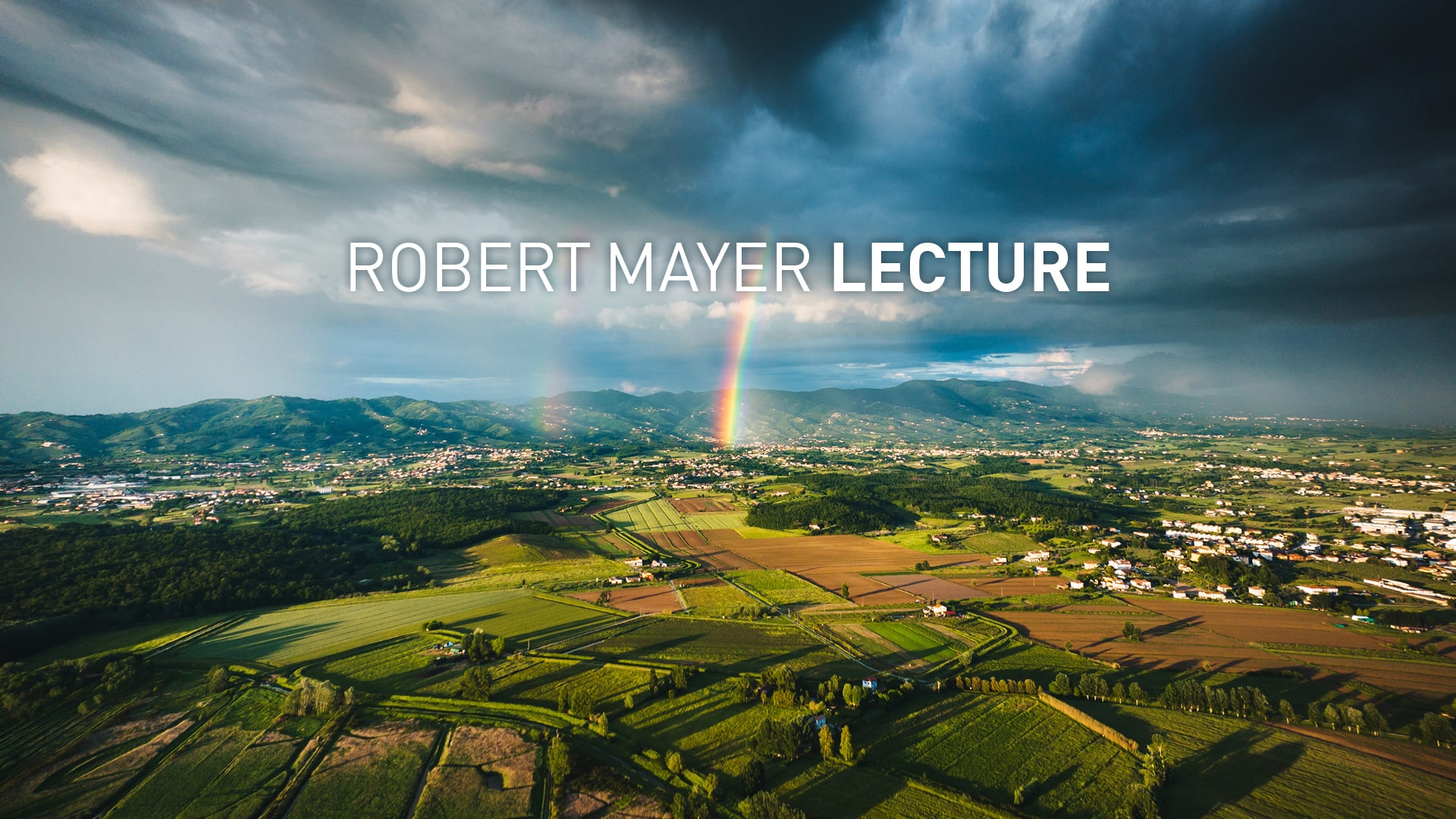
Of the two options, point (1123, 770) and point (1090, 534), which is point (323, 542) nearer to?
point (1123, 770)

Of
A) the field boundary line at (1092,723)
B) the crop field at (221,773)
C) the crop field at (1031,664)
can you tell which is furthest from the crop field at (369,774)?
the field boundary line at (1092,723)

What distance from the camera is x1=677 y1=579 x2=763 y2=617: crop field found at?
45.9m

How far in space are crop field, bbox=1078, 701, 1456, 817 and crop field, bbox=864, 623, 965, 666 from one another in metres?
10.6

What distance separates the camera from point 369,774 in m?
23.8

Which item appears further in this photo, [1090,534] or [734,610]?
[1090,534]

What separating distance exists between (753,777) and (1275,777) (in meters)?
22.6

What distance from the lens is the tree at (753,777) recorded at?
2241 cm

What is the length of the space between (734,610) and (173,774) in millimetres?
33402

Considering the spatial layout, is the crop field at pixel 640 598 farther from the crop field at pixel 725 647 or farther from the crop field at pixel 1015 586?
the crop field at pixel 1015 586

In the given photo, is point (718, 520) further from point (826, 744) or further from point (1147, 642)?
point (826, 744)

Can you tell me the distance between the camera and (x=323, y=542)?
67250 mm

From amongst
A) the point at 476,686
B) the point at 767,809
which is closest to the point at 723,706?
the point at 767,809

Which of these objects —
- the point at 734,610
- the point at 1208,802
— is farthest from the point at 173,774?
the point at 1208,802

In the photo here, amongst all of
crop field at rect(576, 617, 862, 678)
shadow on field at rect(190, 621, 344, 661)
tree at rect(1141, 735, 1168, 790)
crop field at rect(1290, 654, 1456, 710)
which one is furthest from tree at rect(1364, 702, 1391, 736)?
shadow on field at rect(190, 621, 344, 661)
